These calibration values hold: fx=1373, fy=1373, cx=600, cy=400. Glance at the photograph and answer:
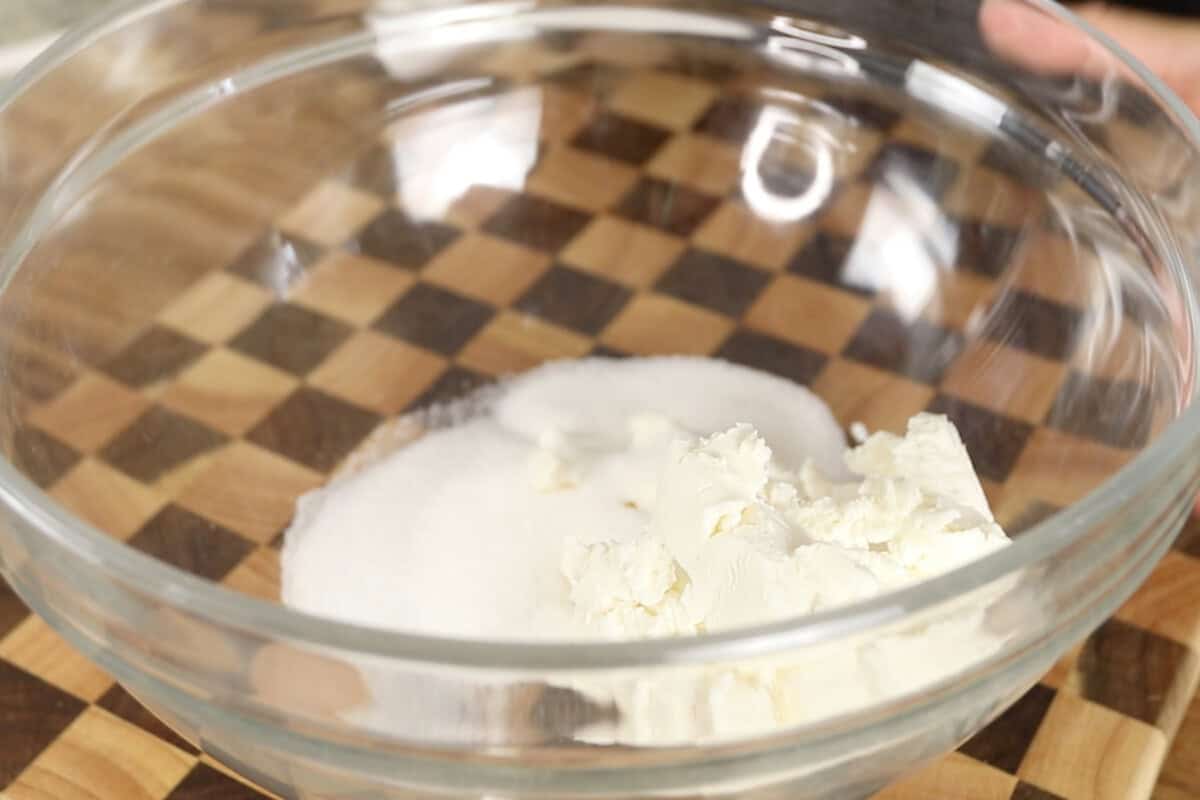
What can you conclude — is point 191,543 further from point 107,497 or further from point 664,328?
point 664,328

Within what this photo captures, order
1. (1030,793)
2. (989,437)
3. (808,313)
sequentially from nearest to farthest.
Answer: (1030,793)
(989,437)
(808,313)

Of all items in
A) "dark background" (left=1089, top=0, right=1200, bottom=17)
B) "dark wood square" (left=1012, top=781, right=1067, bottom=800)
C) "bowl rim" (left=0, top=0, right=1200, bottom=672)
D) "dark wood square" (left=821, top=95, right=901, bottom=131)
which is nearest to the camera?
"bowl rim" (left=0, top=0, right=1200, bottom=672)

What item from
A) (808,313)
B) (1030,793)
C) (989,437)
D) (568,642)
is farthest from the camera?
(808,313)

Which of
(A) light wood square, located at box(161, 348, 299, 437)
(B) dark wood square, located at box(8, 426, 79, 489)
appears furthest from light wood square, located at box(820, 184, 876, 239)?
(B) dark wood square, located at box(8, 426, 79, 489)

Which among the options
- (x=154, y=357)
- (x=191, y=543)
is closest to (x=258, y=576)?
(x=191, y=543)

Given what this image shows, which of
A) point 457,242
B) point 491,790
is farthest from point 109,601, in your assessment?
point 457,242

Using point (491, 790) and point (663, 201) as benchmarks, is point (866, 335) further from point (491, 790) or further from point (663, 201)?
point (491, 790)

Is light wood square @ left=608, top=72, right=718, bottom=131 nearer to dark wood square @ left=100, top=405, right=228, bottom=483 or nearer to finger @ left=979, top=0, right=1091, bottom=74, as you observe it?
finger @ left=979, top=0, right=1091, bottom=74
